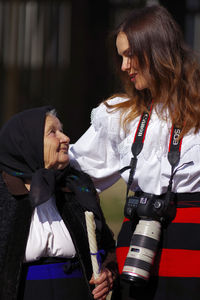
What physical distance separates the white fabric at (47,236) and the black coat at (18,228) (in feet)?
0.08

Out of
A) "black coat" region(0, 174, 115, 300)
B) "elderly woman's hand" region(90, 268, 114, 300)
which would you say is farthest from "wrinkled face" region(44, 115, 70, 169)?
"elderly woman's hand" region(90, 268, 114, 300)

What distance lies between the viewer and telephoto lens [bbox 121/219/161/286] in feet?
9.09

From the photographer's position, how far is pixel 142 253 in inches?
110

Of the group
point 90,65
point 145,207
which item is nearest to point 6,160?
point 145,207

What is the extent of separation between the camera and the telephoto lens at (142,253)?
277cm

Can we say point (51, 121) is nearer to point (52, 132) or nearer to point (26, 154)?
point (52, 132)

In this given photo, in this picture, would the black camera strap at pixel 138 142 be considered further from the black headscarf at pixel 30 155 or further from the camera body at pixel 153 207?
the black headscarf at pixel 30 155

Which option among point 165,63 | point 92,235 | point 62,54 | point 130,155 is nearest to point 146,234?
point 92,235

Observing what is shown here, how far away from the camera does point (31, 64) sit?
293 inches

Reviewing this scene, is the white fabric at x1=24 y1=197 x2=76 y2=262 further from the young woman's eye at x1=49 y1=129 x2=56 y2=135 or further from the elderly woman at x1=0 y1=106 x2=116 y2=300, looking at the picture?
the young woman's eye at x1=49 y1=129 x2=56 y2=135

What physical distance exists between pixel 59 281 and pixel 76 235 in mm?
232

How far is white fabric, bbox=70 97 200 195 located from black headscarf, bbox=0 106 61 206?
0.31 meters

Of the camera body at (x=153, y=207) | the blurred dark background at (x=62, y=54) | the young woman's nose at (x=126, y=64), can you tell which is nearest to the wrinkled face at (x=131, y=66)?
the young woman's nose at (x=126, y=64)

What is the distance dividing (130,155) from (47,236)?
21.6 inches
